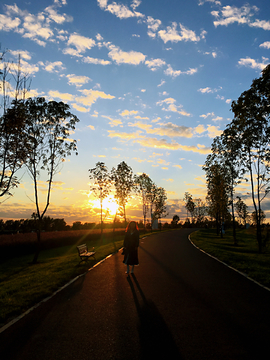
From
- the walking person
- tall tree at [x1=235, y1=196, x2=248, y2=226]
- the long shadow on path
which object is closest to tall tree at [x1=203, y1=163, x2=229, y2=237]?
the walking person

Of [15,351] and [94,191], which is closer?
[15,351]

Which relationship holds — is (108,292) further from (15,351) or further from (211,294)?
(15,351)

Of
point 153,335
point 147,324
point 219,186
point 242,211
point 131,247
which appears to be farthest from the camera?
point 242,211

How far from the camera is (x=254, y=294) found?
7.59 metres

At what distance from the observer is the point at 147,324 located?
5.33 m

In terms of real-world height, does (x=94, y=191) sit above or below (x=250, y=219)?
above

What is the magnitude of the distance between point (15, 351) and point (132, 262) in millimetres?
6950

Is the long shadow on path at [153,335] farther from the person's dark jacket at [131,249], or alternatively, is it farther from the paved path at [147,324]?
the person's dark jacket at [131,249]

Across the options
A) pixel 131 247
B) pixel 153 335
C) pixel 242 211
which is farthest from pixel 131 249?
pixel 242 211

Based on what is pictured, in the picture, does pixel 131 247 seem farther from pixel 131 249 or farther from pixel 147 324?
pixel 147 324

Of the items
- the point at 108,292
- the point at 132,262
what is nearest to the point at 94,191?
the point at 132,262

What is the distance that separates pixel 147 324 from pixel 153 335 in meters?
0.57

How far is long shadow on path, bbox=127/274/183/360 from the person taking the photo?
4.12 m

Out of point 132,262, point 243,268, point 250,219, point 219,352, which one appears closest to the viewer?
point 219,352
